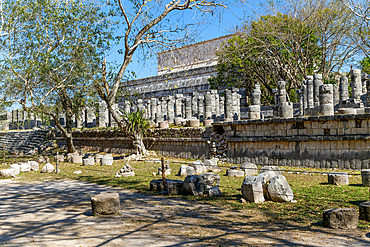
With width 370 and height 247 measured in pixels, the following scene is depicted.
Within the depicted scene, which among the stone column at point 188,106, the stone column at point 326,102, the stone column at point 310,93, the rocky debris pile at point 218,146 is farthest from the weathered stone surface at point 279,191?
the stone column at point 188,106

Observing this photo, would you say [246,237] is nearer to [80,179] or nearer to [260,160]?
[80,179]

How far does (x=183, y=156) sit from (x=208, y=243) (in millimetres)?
11951

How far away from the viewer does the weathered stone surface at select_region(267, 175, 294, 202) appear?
6.67m

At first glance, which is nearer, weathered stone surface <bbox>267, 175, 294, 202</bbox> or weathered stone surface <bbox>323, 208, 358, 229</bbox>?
weathered stone surface <bbox>323, 208, 358, 229</bbox>

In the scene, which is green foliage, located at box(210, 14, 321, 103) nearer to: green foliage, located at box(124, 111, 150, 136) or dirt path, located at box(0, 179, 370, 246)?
green foliage, located at box(124, 111, 150, 136)

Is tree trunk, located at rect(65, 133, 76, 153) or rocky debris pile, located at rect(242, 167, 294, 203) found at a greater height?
tree trunk, located at rect(65, 133, 76, 153)

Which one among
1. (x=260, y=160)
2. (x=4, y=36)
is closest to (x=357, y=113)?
(x=260, y=160)

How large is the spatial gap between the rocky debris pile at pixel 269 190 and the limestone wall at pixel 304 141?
17.8 ft

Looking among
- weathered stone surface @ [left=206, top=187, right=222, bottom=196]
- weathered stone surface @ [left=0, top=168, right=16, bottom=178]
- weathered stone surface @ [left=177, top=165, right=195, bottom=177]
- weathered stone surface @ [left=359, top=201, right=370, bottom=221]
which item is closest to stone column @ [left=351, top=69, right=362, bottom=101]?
weathered stone surface @ [left=177, top=165, right=195, bottom=177]

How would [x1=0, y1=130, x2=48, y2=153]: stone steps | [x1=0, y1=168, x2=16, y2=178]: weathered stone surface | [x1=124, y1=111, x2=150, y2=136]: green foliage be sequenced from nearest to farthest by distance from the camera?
[x1=0, y1=168, x2=16, y2=178]: weathered stone surface
[x1=124, y1=111, x2=150, y2=136]: green foliage
[x1=0, y1=130, x2=48, y2=153]: stone steps

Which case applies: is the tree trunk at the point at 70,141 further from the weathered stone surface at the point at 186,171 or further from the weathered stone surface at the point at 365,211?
the weathered stone surface at the point at 365,211

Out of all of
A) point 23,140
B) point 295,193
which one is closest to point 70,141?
point 23,140

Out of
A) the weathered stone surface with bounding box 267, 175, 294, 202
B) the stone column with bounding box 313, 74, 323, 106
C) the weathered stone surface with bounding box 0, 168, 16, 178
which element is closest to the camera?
the weathered stone surface with bounding box 267, 175, 294, 202

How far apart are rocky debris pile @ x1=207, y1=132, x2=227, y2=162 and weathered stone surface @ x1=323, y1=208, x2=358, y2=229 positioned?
31.0 ft
